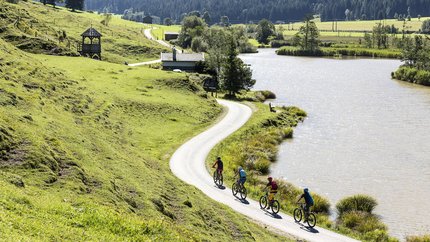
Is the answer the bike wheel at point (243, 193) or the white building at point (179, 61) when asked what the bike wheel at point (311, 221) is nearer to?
the bike wheel at point (243, 193)

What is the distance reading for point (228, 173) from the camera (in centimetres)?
4862

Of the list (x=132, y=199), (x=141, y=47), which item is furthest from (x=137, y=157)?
(x=141, y=47)

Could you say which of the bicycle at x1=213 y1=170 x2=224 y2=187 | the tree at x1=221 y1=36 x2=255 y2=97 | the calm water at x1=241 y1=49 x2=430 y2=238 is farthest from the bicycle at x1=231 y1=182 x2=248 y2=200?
the tree at x1=221 y1=36 x2=255 y2=97

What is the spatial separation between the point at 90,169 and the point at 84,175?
5.67 feet

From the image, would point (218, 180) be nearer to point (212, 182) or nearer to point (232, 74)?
point (212, 182)

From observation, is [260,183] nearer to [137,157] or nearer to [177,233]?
[137,157]

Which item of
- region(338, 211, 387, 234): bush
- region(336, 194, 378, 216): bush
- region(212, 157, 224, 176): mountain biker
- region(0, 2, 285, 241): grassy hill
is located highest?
region(0, 2, 285, 241): grassy hill

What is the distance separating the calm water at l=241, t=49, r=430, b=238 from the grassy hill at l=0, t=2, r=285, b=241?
13938 mm

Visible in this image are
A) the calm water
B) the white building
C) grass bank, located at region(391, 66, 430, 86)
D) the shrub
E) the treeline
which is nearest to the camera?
the calm water

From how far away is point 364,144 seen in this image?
213 ft

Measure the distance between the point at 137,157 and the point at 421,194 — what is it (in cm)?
2513

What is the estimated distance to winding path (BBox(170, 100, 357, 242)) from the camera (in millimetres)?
34000

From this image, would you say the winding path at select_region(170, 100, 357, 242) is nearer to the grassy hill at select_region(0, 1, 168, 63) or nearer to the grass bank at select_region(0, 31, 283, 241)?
the grass bank at select_region(0, 31, 283, 241)

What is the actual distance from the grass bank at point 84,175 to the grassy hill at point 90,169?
0.21 feet
